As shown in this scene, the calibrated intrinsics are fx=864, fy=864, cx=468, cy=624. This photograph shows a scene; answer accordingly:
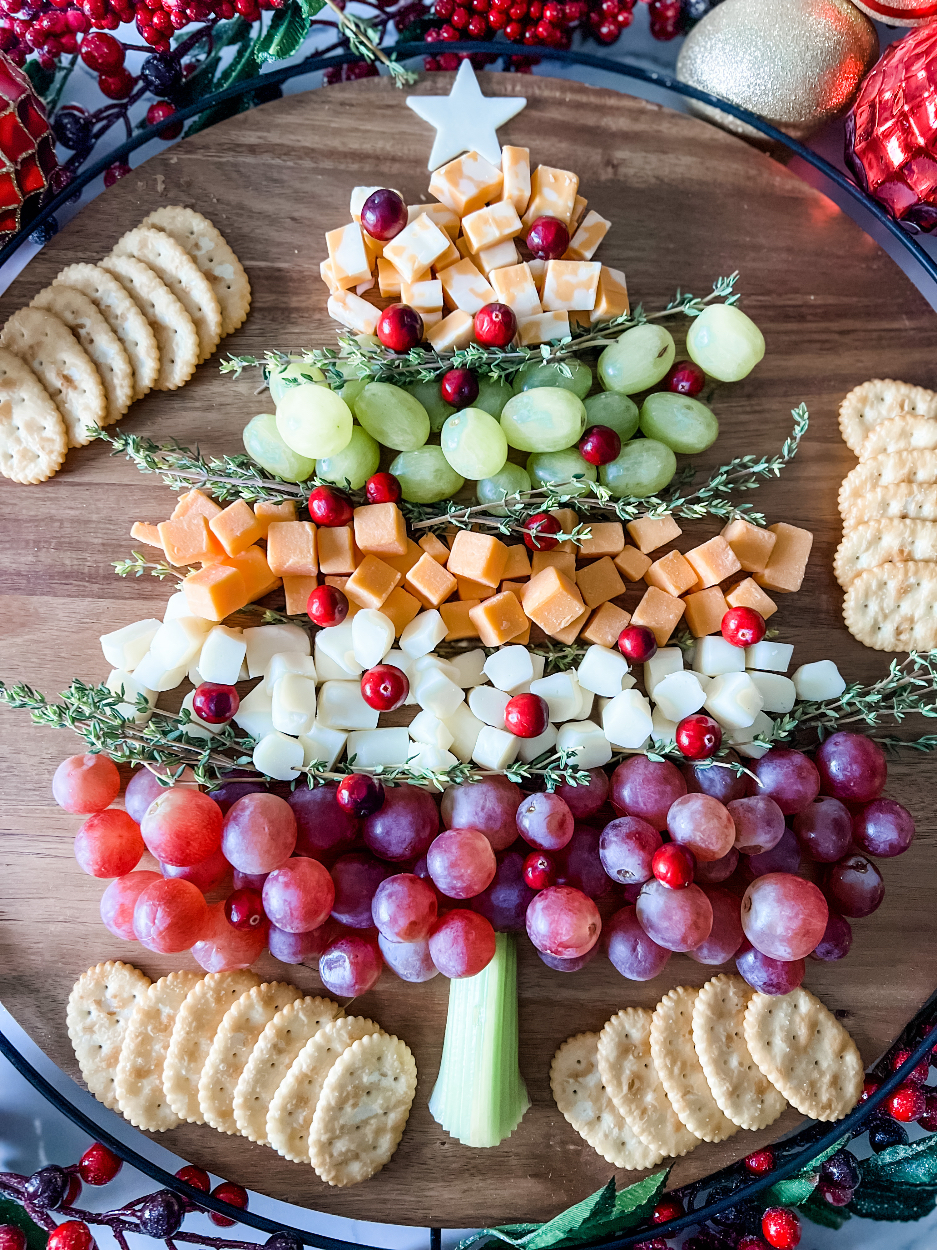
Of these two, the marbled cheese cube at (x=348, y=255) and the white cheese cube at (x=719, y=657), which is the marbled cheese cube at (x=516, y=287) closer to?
the marbled cheese cube at (x=348, y=255)

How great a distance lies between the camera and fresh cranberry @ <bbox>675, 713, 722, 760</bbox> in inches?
48.1

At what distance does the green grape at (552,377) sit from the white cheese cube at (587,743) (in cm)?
51

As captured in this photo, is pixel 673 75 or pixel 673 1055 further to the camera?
pixel 673 75

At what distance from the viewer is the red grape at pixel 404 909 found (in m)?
1.16

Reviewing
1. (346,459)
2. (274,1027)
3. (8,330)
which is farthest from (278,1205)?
(8,330)

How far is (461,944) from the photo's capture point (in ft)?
3.82

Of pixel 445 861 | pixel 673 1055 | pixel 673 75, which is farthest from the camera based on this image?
pixel 673 75

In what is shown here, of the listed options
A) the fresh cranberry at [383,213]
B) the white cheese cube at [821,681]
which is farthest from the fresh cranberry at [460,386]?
the white cheese cube at [821,681]

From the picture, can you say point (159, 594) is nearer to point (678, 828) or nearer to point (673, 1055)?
point (678, 828)

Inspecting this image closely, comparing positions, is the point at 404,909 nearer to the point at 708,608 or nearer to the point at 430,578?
the point at 430,578

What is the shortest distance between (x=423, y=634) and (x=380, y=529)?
0.17 metres

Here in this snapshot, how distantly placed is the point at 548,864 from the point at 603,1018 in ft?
1.00

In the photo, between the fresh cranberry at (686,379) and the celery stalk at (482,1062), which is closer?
the celery stalk at (482,1062)

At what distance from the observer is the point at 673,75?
1.50 m
